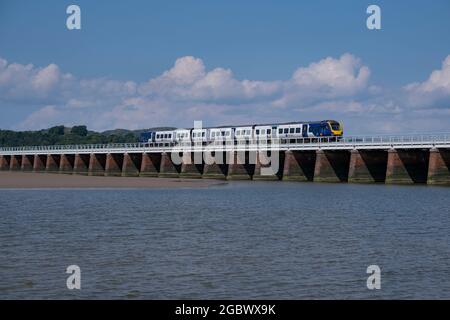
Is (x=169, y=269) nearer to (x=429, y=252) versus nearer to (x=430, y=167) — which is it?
(x=429, y=252)

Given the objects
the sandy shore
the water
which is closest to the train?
the sandy shore

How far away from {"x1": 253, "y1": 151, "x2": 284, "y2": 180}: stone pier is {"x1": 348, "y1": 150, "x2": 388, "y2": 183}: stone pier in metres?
14.0

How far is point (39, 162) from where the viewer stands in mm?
126062

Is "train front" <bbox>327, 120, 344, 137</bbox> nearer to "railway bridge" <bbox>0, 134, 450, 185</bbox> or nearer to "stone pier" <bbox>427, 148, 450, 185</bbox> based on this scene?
"railway bridge" <bbox>0, 134, 450, 185</bbox>

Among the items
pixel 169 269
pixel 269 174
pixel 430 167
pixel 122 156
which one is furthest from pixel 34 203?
pixel 122 156

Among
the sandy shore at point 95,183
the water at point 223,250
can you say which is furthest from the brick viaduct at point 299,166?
the water at point 223,250

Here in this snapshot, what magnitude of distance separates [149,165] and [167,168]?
4590 millimetres

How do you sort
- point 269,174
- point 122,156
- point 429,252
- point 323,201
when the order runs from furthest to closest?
1. point 122,156
2. point 269,174
3. point 323,201
4. point 429,252

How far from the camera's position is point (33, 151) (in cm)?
12744

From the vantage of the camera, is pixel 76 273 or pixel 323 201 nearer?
pixel 76 273

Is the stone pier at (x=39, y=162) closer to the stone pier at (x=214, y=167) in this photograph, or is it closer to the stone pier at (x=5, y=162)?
the stone pier at (x=5, y=162)

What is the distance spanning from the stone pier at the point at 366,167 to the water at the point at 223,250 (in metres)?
29.4

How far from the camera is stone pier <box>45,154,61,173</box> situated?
121312mm
